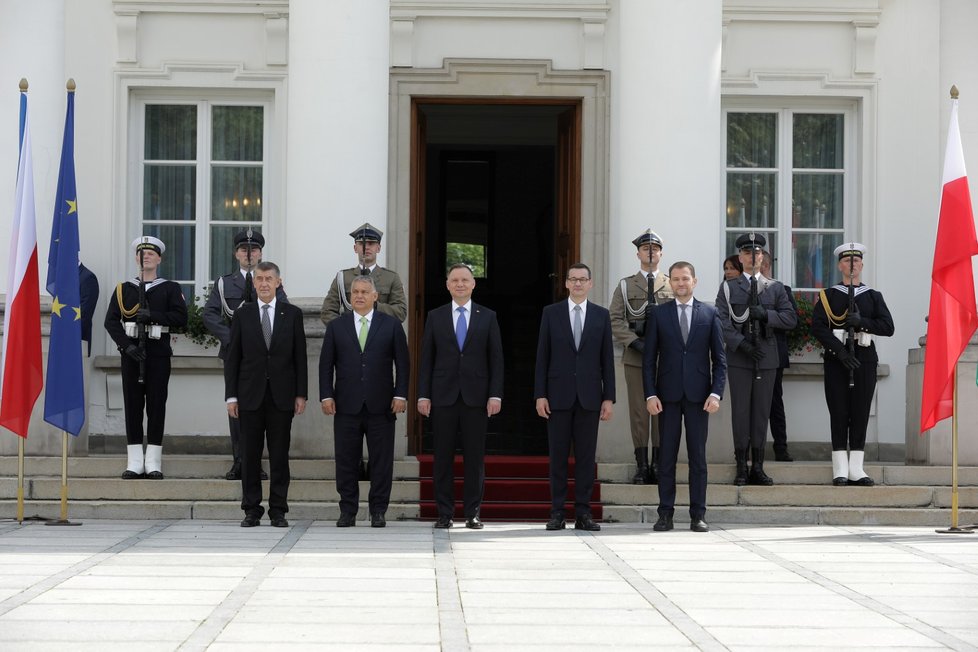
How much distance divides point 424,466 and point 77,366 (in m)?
2.79

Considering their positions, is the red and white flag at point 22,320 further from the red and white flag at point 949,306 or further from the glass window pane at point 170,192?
the red and white flag at point 949,306

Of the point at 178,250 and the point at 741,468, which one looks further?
the point at 178,250

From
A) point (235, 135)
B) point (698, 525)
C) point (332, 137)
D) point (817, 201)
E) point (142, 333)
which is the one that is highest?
point (235, 135)

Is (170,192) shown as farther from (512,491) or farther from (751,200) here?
(751,200)

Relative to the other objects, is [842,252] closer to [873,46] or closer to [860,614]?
[873,46]

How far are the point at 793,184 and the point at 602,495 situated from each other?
430 cm

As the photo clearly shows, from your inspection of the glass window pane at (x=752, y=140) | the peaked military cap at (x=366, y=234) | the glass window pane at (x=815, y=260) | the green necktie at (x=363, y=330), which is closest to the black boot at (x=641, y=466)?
the green necktie at (x=363, y=330)

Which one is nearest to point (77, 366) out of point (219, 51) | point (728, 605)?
point (219, 51)

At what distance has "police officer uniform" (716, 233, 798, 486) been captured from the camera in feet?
37.1

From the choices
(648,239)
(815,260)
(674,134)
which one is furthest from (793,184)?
(648,239)

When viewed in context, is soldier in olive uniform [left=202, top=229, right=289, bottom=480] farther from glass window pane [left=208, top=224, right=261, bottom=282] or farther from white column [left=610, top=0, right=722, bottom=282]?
white column [left=610, top=0, right=722, bottom=282]

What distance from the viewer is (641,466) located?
11297mm

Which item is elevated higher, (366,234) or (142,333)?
(366,234)

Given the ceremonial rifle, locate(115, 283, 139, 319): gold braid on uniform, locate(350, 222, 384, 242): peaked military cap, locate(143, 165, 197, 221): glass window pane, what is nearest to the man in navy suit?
locate(350, 222, 384, 242): peaked military cap
